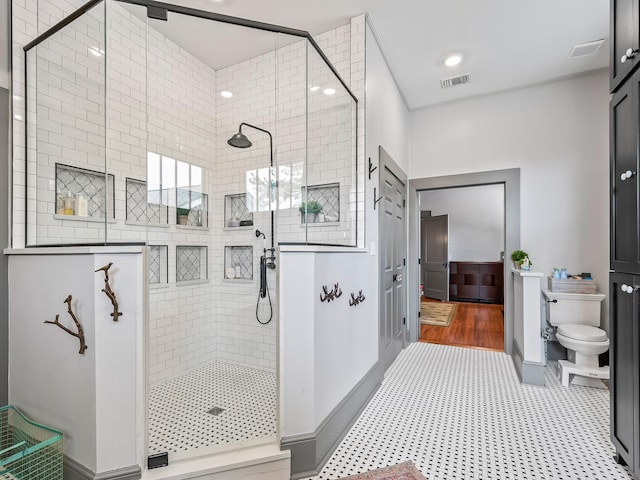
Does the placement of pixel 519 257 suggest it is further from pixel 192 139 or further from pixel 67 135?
pixel 67 135

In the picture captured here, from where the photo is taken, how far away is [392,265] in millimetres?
3299

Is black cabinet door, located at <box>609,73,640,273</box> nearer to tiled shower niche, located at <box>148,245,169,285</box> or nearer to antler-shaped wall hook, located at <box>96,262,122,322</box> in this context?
antler-shaped wall hook, located at <box>96,262,122,322</box>

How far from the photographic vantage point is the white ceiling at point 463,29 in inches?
93.7

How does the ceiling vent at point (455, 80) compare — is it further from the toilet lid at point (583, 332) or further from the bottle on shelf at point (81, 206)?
the bottle on shelf at point (81, 206)

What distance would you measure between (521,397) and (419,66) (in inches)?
126

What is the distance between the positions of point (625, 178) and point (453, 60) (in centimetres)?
206

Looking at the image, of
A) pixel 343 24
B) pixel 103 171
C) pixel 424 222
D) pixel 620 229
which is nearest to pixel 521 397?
pixel 620 229

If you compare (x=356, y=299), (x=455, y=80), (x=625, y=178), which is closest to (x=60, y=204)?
(x=356, y=299)

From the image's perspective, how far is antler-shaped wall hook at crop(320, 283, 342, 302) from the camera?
1.86 m

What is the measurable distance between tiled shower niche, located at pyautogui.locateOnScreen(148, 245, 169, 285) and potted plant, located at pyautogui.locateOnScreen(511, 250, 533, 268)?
355 cm

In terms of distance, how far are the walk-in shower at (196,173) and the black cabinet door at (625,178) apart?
1.57 metres

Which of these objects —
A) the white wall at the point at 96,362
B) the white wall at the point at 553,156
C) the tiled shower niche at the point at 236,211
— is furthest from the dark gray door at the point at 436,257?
the white wall at the point at 96,362

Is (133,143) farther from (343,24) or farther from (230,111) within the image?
(343,24)

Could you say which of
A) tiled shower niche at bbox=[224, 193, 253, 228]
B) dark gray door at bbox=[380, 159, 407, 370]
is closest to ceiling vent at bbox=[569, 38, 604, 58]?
dark gray door at bbox=[380, 159, 407, 370]
